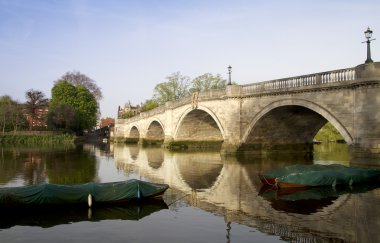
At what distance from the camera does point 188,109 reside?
1468 inches

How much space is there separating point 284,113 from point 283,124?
1.66m

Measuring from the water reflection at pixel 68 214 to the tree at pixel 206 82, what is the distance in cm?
5029

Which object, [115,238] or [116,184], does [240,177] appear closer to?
[116,184]

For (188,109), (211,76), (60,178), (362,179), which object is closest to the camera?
(362,179)

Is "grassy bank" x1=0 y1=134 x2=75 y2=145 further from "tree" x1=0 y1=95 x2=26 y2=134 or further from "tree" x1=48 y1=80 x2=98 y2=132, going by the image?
"tree" x1=48 y1=80 x2=98 y2=132

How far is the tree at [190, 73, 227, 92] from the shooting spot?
61.2 meters

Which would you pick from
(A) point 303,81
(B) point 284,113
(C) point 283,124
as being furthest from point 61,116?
(A) point 303,81

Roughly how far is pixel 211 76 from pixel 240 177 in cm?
4487

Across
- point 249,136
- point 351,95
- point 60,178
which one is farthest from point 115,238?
point 249,136

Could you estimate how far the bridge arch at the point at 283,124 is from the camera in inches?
1009

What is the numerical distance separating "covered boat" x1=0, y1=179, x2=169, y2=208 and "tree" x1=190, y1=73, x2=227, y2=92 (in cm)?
4983

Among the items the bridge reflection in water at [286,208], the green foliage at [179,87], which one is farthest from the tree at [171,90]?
the bridge reflection in water at [286,208]

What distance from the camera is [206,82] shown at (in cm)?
6188

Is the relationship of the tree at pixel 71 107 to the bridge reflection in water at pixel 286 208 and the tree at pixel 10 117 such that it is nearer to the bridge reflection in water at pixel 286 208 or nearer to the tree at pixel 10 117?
the tree at pixel 10 117
